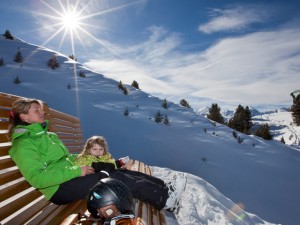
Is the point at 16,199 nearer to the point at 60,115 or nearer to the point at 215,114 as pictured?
the point at 60,115

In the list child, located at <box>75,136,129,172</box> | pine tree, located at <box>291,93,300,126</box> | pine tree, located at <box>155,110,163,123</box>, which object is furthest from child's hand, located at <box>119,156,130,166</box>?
pine tree, located at <box>291,93,300,126</box>

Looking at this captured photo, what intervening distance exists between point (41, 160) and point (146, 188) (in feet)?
4.29

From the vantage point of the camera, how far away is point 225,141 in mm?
14539

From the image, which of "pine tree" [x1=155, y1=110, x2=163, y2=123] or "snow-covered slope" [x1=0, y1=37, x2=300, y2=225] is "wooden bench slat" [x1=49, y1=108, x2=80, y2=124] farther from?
"pine tree" [x1=155, y1=110, x2=163, y2=123]

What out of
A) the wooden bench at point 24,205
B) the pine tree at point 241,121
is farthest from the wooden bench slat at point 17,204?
the pine tree at point 241,121

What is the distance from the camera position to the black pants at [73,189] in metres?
3.44

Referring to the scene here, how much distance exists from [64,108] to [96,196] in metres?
10.6

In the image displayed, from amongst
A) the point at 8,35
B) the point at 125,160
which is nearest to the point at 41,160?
the point at 125,160

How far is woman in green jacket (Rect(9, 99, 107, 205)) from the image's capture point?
3.08 metres

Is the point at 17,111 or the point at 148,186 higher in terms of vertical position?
the point at 17,111

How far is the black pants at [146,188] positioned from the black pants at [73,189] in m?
0.41

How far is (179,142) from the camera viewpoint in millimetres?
12789

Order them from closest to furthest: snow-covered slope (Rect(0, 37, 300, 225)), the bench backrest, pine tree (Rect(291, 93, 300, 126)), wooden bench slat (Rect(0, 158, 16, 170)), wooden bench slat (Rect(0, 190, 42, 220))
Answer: wooden bench slat (Rect(0, 190, 42, 220)), the bench backrest, wooden bench slat (Rect(0, 158, 16, 170)), snow-covered slope (Rect(0, 37, 300, 225)), pine tree (Rect(291, 93, 300, 126))

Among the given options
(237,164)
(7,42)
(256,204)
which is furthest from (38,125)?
(7,42)
